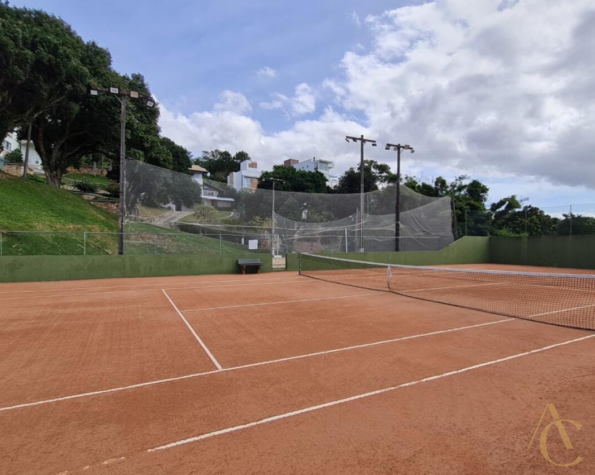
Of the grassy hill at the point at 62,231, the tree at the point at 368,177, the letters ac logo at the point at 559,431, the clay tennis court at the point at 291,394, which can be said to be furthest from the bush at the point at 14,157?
the letters ac logo at the point at 559,431

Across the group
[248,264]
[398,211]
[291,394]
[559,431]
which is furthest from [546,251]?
[291,394]

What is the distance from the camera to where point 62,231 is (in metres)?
22.3

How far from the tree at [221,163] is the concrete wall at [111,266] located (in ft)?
214

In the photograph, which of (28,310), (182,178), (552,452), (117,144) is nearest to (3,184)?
(117,144)

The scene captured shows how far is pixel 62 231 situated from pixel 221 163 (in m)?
70.1

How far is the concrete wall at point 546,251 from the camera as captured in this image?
A: 23.9 metres

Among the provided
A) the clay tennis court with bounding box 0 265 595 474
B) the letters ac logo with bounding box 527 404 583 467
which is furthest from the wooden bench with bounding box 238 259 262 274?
the letters ac logo with bounding box 527 404 583 467

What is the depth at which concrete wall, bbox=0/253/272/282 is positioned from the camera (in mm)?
15891

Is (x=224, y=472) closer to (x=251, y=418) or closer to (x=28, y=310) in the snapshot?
(x=251, y=418)

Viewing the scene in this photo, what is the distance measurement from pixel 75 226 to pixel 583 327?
91.0ft

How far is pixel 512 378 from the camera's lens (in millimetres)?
4398

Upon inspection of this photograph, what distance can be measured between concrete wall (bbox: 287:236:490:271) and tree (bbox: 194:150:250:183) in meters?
63.3

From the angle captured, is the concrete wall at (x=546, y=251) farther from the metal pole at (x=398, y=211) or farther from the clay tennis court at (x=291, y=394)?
the clay tennis court at (x=291, y=394)

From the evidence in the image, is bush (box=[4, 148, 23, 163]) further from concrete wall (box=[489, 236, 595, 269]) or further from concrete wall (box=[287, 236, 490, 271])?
concrete wall (box=[489, 236, 595, 269])
